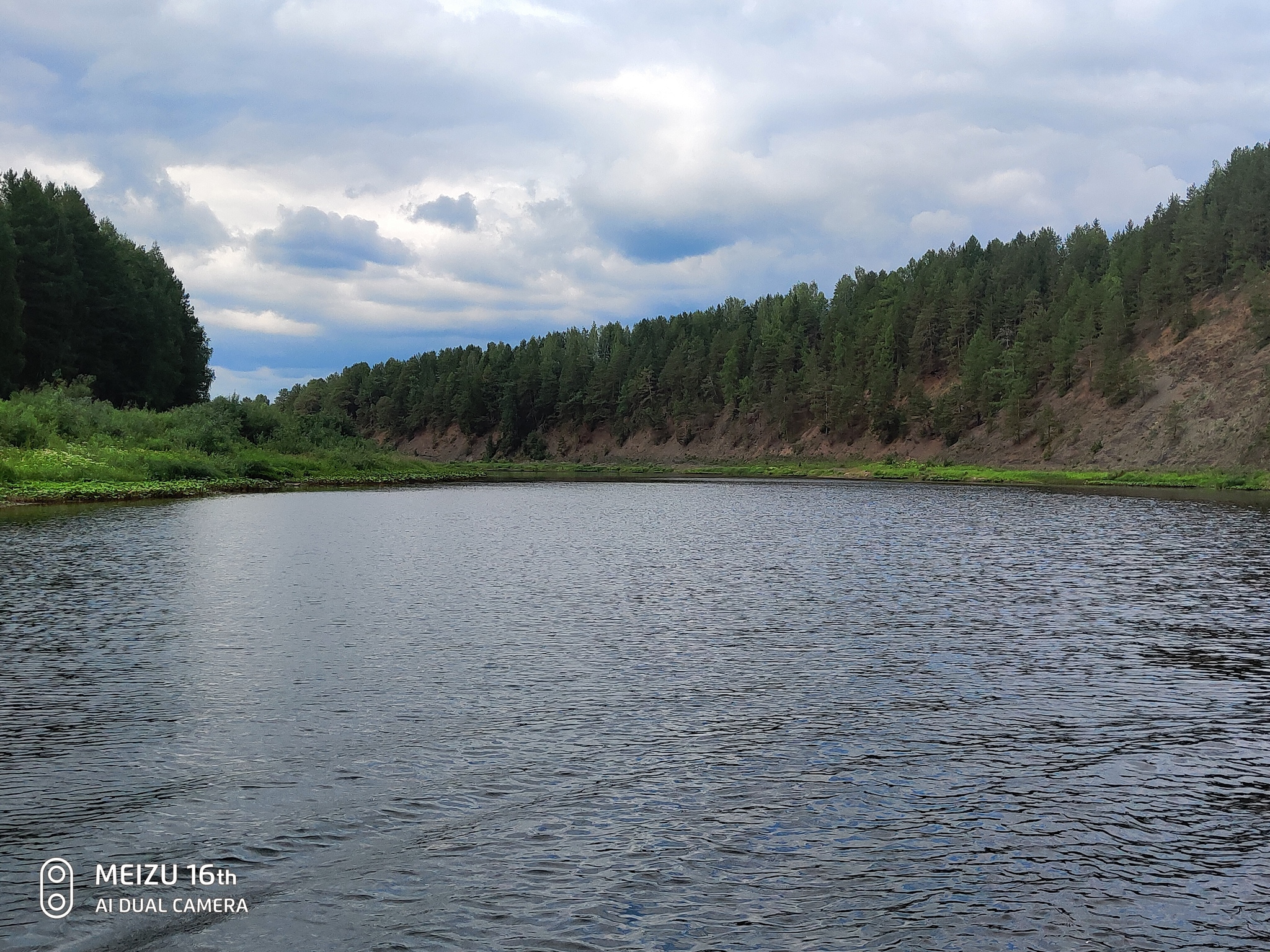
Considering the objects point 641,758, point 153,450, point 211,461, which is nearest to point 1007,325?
point 211,461

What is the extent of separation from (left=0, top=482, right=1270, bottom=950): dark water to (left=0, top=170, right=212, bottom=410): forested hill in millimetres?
71603

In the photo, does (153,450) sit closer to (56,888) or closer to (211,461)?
(211,461)

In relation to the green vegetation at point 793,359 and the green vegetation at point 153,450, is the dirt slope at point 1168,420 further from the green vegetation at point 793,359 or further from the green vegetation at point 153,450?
the green vegetation at point 153,450

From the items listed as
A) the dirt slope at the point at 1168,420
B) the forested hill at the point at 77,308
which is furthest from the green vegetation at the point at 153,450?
the dirt slope at the point at 1168,420

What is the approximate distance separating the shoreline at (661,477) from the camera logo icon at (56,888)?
50.6 meters

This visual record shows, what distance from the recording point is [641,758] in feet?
43.0

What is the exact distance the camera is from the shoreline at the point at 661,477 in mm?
61188

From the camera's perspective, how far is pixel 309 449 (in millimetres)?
106188

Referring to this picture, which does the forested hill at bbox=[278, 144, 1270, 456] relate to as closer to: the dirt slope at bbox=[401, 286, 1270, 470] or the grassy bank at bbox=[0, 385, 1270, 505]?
the dirt slope at bbox=[401, 286, 1270, 470]

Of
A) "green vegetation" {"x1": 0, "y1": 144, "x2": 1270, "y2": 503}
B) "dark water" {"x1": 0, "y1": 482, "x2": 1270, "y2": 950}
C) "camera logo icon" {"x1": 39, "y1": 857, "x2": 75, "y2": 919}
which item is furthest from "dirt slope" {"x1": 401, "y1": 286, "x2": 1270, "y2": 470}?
"camera logo icon" {"x1": 39, "y1": 857, "x2": 75, "y2": 919}

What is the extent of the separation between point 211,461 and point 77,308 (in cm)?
3512

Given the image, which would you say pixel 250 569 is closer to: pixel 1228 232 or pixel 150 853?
pixel 150 853

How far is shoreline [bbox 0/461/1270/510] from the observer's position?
6119 centimetres

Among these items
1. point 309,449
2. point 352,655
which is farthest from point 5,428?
point 352,655
